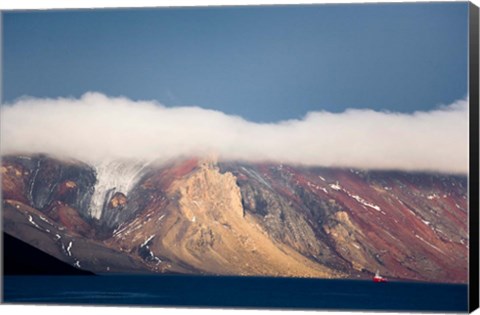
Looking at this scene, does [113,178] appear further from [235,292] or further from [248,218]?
[235,292]

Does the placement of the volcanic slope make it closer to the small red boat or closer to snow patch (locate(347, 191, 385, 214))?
the small red boat

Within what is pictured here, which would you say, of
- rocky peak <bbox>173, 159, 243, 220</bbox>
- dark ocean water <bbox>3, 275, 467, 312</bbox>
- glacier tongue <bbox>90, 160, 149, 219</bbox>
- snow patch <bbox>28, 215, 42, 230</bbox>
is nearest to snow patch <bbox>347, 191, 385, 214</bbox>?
dark ocean water <bbox>3, 275, 467, 312</bbox>

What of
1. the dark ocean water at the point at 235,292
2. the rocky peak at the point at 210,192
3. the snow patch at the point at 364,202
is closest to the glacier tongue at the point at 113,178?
the rocky peak at the point at 210,192

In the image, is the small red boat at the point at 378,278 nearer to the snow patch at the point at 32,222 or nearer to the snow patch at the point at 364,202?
the snow patch at the point at 364,202

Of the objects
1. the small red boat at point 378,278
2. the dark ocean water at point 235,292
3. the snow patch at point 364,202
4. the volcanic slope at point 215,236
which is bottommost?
the dark ocean water at point 235,292

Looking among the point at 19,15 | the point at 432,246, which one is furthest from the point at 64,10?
the point at 432,246

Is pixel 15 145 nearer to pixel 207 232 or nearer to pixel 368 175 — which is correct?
pixel 207 232
